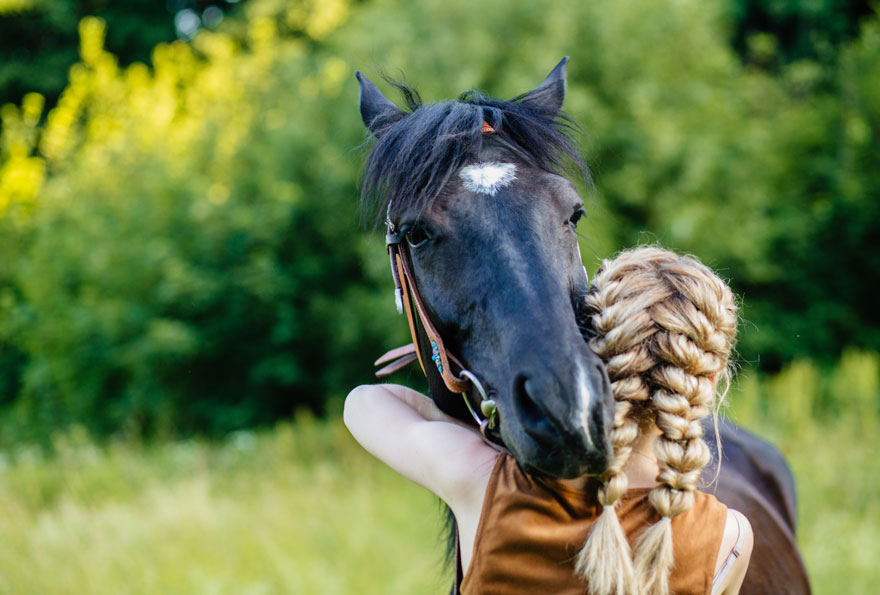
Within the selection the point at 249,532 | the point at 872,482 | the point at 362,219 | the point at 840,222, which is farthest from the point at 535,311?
the point at 840,222

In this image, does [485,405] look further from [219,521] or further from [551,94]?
[219,521]

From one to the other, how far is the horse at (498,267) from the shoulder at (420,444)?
3.3 inches

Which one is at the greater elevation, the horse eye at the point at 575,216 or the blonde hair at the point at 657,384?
the horse eye at the point at 575,216

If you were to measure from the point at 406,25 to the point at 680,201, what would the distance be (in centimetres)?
396

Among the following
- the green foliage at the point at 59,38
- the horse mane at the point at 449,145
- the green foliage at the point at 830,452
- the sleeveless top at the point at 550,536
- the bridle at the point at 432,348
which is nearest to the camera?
the sleeveless top at the point at 550,536

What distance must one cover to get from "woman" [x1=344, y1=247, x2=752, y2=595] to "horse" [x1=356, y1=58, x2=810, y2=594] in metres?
0.09

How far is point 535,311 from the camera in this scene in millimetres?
1472

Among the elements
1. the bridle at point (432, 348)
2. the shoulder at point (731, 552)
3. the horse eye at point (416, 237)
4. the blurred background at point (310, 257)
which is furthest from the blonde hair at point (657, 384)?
the blurred background at point (310, 257)

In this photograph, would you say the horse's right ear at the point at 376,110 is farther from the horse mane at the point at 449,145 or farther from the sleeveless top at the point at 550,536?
the sleeveless top at the point at 550,536

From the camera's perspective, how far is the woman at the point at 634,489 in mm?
1365

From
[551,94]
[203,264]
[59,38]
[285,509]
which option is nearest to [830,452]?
[285,509]

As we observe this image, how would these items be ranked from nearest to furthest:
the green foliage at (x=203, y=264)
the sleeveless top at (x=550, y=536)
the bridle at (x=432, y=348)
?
1. the sleeveless top at (x=550, y=536)
2. the bridle at (x=432, y=348)
3. the green foliage at (x=203, y=264)

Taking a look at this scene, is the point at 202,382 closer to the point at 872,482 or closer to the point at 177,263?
the point at 177,263

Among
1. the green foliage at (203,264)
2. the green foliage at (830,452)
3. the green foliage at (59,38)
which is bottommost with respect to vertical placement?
the green foliage at (830,452)
